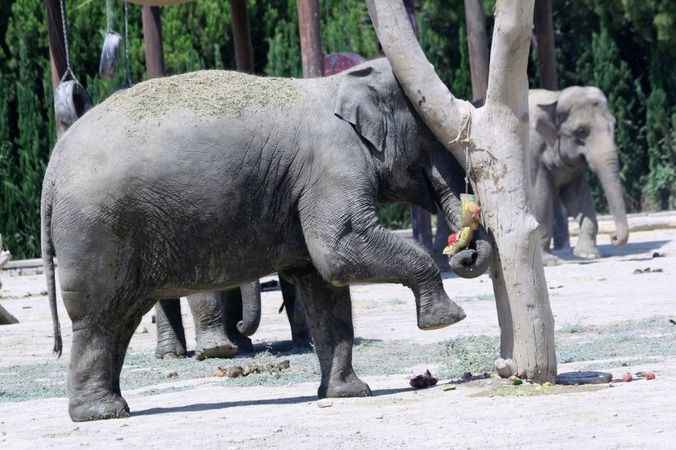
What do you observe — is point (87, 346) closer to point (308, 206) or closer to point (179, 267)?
point (179, 267)

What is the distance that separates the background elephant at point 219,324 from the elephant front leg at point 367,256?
9.14ft

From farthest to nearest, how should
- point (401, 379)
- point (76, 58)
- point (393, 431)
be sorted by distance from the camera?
point (76, 58)
point (401, 379)
point (393, 431)

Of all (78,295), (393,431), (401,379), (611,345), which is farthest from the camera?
(611,345)

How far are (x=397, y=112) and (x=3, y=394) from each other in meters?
3.14

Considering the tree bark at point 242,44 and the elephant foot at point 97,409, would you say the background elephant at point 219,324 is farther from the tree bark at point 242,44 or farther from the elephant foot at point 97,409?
the tree bark at point 242,44

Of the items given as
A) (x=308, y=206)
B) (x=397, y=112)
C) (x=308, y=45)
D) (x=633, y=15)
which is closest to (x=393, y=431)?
(x=308, y=206)

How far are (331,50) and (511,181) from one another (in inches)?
647

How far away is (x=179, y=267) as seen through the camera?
857 cm

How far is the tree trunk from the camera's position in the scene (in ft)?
27.3

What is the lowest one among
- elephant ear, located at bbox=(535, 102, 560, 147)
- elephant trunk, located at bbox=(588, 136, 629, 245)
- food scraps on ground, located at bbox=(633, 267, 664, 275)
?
food scraps on ground, located at bbox=(633, 267, 664, 275)

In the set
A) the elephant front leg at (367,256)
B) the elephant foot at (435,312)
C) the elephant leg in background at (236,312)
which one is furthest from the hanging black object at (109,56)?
the elephant foot at (435,312)

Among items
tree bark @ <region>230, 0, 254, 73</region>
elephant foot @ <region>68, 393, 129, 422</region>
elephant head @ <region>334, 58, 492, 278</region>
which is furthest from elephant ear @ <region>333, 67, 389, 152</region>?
tree bark @ <region>230, 0, 254, 73</region>

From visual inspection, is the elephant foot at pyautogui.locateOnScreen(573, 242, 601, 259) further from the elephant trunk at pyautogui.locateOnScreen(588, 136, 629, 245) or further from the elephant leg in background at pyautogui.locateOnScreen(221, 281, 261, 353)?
the elephant leg in background at pyautogui.locateOnScreen(221, 281, 261, 353)

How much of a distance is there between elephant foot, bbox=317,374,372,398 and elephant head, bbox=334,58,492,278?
3.24ft
